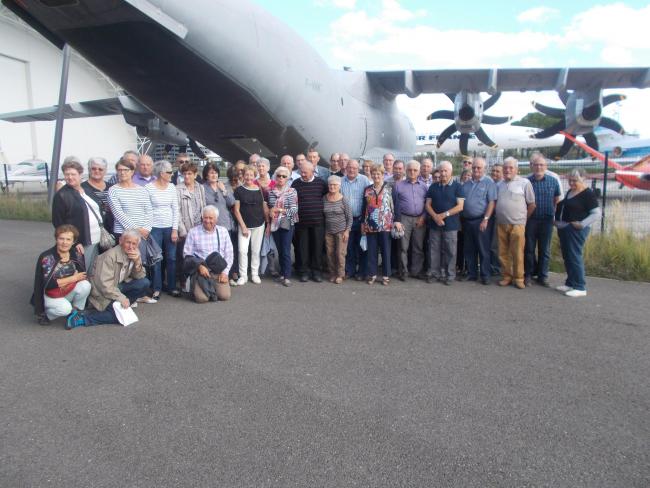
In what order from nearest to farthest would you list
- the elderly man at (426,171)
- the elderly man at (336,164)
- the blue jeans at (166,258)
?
the blue jeans at (166,258), the elderly man at (426,171), the elderly man at (336,164)

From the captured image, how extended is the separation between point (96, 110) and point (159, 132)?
307 centimetres

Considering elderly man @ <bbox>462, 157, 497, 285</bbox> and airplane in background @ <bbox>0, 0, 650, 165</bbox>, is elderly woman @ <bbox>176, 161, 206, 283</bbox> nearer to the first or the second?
airplane in background @ <bbox>0, 0, 650, 165</bbox>

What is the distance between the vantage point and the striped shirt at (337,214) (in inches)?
229

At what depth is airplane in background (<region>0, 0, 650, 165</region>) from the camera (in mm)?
5176

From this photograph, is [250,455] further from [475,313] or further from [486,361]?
[475,313]

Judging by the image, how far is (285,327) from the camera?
4371 millimetres

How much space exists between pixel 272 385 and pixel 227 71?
14.1ft

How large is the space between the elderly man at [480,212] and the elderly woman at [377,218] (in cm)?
93

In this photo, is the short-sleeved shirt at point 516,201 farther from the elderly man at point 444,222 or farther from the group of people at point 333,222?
the elderly man at point 444,222

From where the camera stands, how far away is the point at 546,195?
5.70 meters

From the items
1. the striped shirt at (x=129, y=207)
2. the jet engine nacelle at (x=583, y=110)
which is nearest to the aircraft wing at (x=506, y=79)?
the jet engine nacelle at (x=583, y=110)

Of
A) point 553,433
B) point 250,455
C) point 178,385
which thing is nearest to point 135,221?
point 178,385

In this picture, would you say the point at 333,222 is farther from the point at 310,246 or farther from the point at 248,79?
the point at 248,79

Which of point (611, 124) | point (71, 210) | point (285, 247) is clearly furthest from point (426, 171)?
point (611, 124)
